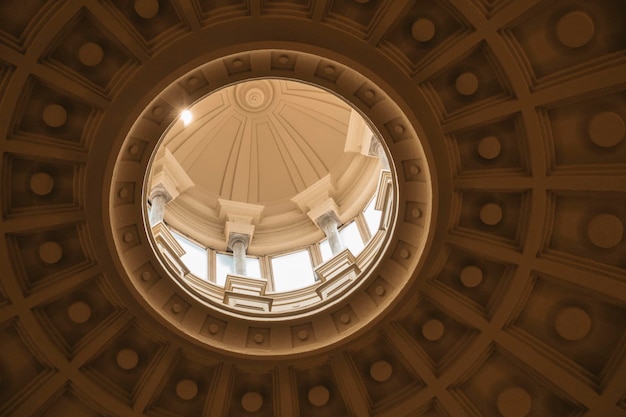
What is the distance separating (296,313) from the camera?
12883 mm

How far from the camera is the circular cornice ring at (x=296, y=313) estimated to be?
11.4 m

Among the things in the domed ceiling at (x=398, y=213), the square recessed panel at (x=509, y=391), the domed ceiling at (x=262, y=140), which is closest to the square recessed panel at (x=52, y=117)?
the domed ceiling at (x=398, y=213)

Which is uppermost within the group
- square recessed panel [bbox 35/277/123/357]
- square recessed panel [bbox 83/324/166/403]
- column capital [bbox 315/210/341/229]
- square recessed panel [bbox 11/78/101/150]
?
square recessed panel [bbox 11/78/101/150]

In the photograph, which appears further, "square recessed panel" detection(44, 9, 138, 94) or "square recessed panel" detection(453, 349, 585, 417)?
"square recessed panel" detection(453, 349, 585, 417)

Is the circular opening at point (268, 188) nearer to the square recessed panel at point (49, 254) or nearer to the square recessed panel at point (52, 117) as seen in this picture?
the square recessed panel at point (49, 254)

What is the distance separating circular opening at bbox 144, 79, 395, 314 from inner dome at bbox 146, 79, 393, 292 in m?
0.04

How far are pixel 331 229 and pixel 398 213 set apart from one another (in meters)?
7.75

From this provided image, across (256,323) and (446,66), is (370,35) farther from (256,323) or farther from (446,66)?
(256,323)

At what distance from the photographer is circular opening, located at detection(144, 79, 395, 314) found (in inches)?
735

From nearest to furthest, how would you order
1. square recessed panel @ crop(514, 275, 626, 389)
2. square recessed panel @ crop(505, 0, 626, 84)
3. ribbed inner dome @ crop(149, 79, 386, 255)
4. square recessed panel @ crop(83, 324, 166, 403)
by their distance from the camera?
square recessed panel @ crop(505, 0, 626, 84) < square recessed panel @ crop(514, 275, 626, 389) < square recessed panel @ crop(83, 324, 166, 403) < ribbed inner dome @ crop(149, 79, 386, 255)

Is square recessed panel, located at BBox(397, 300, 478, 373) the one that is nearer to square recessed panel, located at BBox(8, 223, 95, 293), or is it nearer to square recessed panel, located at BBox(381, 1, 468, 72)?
square recessed panel, located at BBox(381, 1, 468, 72)

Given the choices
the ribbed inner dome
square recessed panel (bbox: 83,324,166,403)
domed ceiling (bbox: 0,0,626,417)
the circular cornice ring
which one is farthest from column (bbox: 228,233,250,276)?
square recessed panel (bbox: 83,324,166,403)

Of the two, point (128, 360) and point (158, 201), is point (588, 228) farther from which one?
point (158, 201)

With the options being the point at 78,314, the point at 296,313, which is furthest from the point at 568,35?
the point at 78,314
